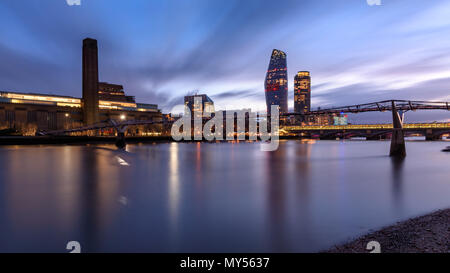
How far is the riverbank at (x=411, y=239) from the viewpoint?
231 inches

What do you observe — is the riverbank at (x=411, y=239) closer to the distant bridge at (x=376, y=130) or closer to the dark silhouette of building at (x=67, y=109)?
the dark silhouette of building at (x=67, y=109)

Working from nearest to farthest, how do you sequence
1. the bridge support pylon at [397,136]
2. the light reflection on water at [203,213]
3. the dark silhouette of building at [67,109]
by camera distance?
the light reflection on water at [203,213], the bridge support pylon at [397,136], the dark silhouette of building at [67,109]

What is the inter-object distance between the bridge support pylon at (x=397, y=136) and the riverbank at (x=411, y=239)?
80.5ft

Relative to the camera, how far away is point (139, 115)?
14675 centimetres

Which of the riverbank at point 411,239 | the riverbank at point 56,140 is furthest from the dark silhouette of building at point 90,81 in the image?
the riverbank at point 411,239

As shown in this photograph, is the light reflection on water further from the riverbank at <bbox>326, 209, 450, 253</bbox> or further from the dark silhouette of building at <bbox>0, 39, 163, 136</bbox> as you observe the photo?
the dark silhouette of building at <bbox>0, 39, 163, 136</bbox>

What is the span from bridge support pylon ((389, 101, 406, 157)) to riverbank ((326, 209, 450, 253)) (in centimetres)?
2453

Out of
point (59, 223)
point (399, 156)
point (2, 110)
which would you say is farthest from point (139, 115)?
point (59, 223)

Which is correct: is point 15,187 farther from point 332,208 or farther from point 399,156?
point 399,156

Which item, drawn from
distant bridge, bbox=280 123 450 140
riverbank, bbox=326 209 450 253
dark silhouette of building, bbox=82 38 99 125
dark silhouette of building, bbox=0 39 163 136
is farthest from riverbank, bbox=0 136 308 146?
distant bridge, bbox=280 123 450 140

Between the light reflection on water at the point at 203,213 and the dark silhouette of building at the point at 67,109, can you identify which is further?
the dark silhouette of building at the point at 67,109

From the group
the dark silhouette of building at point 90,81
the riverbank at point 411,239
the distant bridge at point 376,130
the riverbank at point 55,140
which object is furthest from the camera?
the dark silhouette of building at point 90,81

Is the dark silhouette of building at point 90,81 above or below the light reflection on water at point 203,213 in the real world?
above

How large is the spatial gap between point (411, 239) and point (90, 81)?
448 ft
